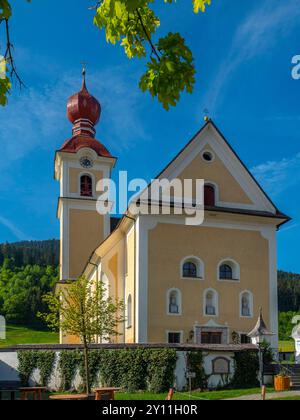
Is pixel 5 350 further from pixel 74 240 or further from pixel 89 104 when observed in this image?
pixel 89 104

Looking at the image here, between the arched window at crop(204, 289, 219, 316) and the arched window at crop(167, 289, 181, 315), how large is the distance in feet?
4.80

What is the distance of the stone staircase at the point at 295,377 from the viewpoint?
23.1m

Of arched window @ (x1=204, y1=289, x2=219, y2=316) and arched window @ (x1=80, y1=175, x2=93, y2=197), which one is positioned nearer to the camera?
arched window @ (x1=204, y1=289, x2=219, y2=316)

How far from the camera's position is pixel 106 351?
23.8m

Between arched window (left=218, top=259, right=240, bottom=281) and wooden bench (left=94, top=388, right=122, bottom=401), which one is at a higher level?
arched window (left=218, top=259, right=240, bottom=281)

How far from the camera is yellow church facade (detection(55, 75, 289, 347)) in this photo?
2822 cm

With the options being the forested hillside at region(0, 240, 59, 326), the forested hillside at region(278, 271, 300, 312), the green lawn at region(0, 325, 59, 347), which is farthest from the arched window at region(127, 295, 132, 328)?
the forested hillside at region(278, 271, 300, 312)

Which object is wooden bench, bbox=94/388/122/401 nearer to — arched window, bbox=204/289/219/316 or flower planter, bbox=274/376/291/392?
flower planter, bbox=274/376/291/392

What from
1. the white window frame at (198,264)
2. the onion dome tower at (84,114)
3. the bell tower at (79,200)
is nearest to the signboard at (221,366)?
the white window frame at (198,264)

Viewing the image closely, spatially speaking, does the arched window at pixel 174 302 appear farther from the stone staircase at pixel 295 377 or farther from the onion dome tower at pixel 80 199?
Result: the onion dome tower at pixel 80 199

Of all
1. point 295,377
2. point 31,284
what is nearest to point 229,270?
point 295,377

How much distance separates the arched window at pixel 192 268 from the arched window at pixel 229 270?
113cm

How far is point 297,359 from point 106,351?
451 inches

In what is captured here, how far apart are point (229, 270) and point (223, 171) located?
17.1ft
